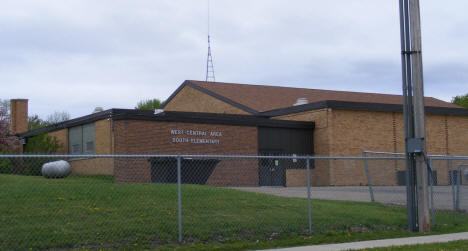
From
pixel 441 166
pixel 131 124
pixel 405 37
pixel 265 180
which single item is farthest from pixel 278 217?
pixel 441 166

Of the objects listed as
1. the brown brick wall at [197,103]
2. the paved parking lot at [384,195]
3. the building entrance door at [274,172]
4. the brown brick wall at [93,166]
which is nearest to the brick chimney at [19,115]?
the brown brick wall at [197,103]

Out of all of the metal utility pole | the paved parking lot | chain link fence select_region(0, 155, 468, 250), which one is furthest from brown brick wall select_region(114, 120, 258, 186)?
the metal utility pole

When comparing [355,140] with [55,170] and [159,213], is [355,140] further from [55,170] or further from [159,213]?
[159,213]

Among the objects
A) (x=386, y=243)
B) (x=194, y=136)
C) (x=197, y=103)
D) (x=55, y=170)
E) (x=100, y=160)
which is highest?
(x=197, y=103)

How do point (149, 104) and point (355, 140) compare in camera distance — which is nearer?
point (355, 140)

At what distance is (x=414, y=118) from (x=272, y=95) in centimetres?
2840

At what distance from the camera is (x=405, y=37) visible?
14.3 metres

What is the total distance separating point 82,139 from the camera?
→ 108 ft

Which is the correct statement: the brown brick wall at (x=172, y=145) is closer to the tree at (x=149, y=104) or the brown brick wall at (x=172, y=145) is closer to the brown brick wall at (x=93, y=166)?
the brown brick wall at (x=93, y=166)

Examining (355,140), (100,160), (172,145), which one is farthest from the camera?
(355,140)

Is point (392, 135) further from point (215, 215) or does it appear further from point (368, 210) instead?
point (215, 215)

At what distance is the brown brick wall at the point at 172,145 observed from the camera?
24.2 metres

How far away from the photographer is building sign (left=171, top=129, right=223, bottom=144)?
29594 mm

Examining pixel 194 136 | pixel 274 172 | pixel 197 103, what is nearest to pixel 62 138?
pixel 194 136
